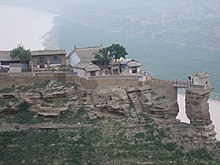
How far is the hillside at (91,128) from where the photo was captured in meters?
30.3

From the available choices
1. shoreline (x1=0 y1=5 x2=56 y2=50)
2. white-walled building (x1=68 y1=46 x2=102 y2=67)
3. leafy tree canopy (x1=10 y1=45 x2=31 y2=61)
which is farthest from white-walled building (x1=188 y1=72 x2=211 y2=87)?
shoreline (x1=0 y1=5 x2=56 y2=50)

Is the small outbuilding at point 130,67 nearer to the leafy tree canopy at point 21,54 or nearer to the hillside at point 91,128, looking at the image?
the hillside at point 91,128

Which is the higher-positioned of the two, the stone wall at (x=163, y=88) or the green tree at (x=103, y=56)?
the green tree at (x=103, y=56)

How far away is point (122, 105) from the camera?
3416cm

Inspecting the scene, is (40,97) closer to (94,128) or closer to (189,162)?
(94,128)

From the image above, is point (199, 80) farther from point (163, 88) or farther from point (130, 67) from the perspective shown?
point (130, 67)

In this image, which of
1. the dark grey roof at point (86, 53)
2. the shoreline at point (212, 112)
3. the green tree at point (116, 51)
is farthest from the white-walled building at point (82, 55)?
the shoreline at point (212, 112)

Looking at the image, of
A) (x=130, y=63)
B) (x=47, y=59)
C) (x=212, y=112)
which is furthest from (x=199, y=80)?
(x=212, y=112)

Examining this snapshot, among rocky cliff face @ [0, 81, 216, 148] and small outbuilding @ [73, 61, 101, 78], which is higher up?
small outbuilding @ [73, 61, 101, 78]

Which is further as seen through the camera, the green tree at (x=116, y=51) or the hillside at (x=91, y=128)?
the green tree at (x=116, y=51)

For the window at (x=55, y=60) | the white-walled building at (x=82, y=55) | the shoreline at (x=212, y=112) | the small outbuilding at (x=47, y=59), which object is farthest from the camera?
the shoreline at (x=212, y=112)

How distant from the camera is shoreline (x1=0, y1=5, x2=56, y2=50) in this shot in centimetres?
8681

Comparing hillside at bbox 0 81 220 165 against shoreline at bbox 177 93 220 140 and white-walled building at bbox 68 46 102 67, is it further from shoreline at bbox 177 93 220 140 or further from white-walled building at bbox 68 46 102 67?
shoreline at bbox 177 93 220 140

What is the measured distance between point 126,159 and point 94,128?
353cm
